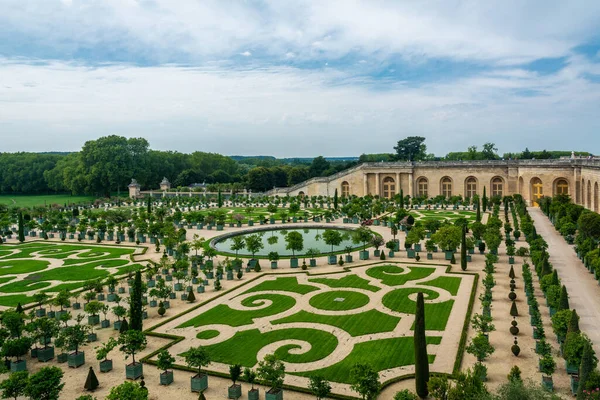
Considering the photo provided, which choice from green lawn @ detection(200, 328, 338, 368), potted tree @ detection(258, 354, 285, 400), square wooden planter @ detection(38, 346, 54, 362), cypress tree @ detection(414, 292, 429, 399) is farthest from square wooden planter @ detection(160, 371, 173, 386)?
cypress tree @ detection(414, 292, 429, 399)

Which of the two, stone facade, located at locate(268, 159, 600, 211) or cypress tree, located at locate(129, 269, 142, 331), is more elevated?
stone facade, located at locate(268, 159, 600, 211)

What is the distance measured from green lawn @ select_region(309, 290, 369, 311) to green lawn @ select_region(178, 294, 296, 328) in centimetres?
152

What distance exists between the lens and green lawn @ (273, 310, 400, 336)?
75.0ft

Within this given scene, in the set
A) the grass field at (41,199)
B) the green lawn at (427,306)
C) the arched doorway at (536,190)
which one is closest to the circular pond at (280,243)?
the green lawn at (427,306)

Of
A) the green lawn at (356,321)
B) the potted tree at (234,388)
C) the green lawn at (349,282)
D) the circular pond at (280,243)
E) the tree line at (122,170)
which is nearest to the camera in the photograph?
the potted tree at (234,388)

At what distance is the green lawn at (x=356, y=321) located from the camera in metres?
22.9

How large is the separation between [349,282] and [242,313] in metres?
8.54

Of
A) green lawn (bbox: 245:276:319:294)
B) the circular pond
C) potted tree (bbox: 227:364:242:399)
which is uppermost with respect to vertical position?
the circular pond

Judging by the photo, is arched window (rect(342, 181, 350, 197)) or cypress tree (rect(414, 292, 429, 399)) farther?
arched window (rect(342, 181, 350, 197))

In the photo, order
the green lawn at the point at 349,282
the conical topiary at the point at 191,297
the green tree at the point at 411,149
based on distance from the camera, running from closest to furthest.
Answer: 1. the conical topiary at the point at 191,297
2. the green lawn at the point at 349,282
3. the green tree at the point at 411,149

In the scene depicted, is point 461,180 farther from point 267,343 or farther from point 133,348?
point 133,348

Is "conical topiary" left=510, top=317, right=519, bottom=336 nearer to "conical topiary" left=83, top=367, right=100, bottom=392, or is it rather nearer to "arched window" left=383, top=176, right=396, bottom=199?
"conical topiary" left=83, top=367, right=100, bottom=392

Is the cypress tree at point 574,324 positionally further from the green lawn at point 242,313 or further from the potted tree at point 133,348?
the potted tree at point 133,348

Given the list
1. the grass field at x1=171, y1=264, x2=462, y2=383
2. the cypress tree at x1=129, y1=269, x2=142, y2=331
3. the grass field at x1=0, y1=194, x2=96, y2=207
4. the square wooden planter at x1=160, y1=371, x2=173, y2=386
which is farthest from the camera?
the grass field at x1=0, y1=194, x2=96, y2=207
